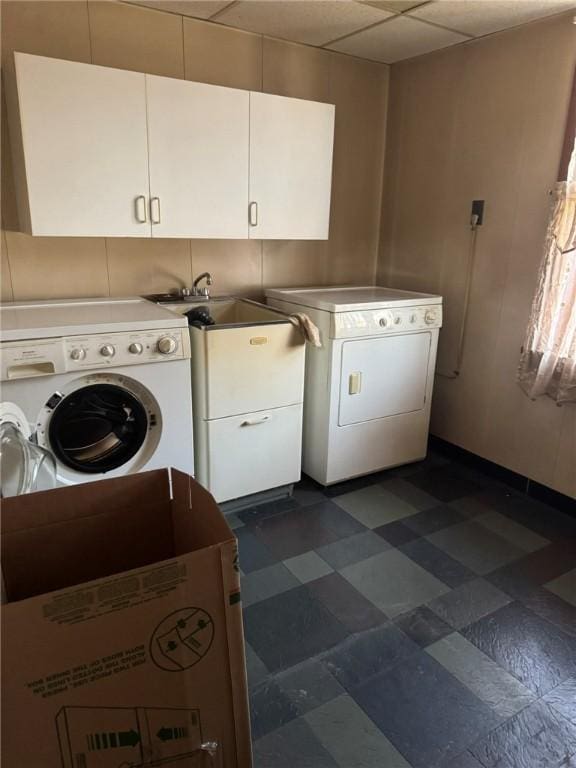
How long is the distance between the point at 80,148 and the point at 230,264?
104cm

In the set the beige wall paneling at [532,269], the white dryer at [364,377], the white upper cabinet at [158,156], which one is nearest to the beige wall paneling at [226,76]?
the white dryer at [364,377]

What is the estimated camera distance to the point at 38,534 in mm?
947

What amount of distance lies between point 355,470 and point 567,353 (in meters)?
1.18

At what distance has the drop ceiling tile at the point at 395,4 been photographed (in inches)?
88.0

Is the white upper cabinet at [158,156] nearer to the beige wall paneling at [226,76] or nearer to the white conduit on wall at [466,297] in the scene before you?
the beige wall paneling at [226,76]

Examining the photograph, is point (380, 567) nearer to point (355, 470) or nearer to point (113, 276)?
point (355, 470)

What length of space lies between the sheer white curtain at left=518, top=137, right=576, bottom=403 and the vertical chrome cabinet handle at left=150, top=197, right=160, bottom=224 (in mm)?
1786

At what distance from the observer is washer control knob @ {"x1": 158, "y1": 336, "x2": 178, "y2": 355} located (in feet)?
7.02

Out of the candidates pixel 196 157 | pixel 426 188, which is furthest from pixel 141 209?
pixel 426 188

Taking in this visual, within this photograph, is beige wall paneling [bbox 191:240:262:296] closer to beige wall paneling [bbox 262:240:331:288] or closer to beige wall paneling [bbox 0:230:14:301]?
beige wall paneling [bbox 262:240:331:288]

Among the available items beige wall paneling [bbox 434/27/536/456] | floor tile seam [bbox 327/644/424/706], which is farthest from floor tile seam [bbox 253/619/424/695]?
beige wall paneling [bbox 434/27/536/456]

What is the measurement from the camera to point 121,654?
2.43 ft

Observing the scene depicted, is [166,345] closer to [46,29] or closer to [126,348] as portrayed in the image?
[126,348]

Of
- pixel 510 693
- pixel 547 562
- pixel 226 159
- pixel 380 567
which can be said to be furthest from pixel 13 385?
pixel 547 562
